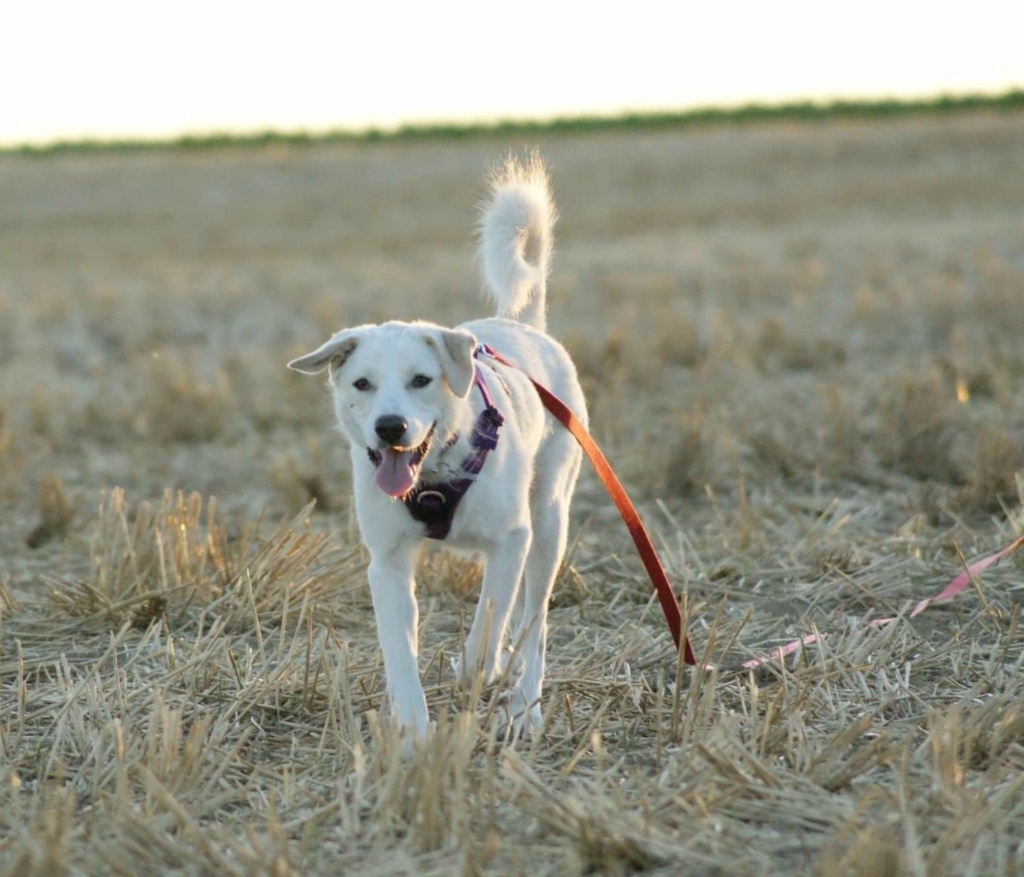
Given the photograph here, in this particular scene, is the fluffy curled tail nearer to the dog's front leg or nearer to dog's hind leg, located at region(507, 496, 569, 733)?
dog's hind leg, located at region(507, 496, 569, 733)

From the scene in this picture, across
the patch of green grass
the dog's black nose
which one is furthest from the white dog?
the patch of green grass

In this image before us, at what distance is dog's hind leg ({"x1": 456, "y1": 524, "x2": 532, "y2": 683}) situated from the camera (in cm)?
372

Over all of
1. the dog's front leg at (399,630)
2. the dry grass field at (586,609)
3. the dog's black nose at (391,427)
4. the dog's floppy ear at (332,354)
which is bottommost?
the dry grass field at (586,609)

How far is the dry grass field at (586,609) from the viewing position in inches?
117

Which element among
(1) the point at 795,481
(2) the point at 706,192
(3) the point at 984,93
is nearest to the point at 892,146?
(2) the point at 706,192

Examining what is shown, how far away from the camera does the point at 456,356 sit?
3691mm

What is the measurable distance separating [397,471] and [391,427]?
126mm

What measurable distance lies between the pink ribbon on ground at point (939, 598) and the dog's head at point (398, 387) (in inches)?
46.5

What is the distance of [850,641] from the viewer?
13.8 feet

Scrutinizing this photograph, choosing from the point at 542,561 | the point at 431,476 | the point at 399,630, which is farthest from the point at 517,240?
the point at 399,630

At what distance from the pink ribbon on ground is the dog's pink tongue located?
119 centimetres

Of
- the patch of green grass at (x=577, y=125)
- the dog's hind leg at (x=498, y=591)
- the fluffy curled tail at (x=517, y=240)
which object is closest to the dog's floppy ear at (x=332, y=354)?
the dog's hind leg at (x=498, y=591)

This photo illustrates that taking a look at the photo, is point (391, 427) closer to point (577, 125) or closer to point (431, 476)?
point (431, 476)

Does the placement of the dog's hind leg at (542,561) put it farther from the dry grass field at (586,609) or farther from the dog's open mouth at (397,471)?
the dog's open mouth at (397,471)
